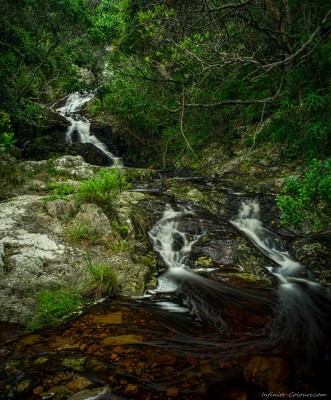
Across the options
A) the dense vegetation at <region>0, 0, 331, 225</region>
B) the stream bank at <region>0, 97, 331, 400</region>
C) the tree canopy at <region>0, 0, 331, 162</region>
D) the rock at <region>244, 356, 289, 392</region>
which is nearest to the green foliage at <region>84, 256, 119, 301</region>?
the stream bank at <region>0, 97, 331, 400</region>

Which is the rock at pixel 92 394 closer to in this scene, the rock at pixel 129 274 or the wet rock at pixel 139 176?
the rock at pixel 129 274

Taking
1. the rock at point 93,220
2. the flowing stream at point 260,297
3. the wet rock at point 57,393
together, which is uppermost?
the rock at point 93,220

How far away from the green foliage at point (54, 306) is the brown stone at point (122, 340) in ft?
2.79

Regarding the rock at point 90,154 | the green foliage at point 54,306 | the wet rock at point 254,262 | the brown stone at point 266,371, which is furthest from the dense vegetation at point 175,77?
the brown stone at point 266,371

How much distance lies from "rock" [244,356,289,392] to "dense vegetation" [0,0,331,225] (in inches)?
165

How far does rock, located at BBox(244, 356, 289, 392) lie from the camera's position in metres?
2.62

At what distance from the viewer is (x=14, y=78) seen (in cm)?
1029

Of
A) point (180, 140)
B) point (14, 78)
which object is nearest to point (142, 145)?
point (180, 140)

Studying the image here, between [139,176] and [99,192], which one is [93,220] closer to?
[99,192]

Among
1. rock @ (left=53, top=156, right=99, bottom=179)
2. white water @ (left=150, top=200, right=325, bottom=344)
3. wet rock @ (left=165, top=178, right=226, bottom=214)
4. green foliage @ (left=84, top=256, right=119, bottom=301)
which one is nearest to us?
white water @ (left=150, top=200, right=325, bottom=344)

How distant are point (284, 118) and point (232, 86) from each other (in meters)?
3.69

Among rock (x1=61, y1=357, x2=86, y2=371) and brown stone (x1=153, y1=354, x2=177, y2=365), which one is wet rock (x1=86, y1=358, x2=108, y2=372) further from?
brown stone (x1=153, y1=354, x2=177, y2=365)

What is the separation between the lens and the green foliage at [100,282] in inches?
167

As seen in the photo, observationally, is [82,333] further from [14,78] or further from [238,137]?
[14,78]
